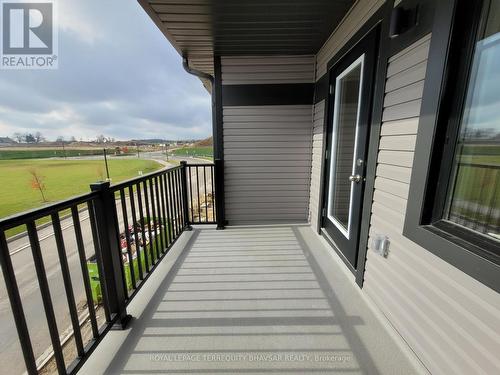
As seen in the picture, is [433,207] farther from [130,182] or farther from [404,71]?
[130,182]

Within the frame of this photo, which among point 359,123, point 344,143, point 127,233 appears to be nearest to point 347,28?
point 359,123

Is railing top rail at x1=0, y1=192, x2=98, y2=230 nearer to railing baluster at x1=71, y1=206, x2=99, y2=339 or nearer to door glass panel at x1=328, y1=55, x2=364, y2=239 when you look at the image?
railing baluster at x1=71, y1=206, x2=99, y2=339

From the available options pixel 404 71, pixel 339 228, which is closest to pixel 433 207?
pixel 404 71

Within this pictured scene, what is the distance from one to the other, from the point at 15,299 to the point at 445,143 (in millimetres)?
1936

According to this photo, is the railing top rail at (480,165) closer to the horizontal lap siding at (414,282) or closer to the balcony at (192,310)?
the horizontal lap siding at (414,282)

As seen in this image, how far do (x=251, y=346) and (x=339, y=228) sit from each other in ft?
4.69

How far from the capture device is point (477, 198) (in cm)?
100

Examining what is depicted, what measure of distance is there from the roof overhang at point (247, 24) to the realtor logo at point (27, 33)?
230 cm

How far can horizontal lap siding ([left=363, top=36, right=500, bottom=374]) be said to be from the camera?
36.4 inches

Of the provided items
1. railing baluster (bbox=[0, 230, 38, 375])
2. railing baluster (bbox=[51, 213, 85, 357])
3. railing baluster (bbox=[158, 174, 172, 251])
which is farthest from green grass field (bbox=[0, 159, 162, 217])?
railing baluster (bbox=[0, 230, 38, 375])

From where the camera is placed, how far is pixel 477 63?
97 centimetres

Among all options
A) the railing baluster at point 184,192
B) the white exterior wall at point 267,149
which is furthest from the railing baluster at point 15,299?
the white exterior wall at point 267,149

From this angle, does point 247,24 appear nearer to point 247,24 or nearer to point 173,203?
point 247,24

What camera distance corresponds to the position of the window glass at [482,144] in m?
0.91
